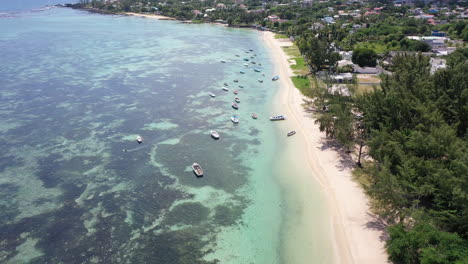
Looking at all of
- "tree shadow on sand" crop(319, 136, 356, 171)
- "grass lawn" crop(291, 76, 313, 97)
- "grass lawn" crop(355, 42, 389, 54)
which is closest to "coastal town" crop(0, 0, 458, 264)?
"tree shadow on sand" crop(319, 136, 356, 171)

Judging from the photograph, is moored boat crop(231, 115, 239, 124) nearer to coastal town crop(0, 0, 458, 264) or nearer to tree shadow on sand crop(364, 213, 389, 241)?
coastal town crop(0, 0, 458, 264)

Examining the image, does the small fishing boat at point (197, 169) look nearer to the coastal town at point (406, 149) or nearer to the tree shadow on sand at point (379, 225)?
the coastal town at point (406, 149)

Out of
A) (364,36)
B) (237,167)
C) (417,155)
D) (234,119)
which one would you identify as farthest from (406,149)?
(364,36)

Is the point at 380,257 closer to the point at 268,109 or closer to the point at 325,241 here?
the point at 325,241

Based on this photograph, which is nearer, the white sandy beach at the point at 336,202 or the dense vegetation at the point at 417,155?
the dense vegetation at the point at 417,155

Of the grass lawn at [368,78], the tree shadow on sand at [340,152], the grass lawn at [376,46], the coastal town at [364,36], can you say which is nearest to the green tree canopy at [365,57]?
the coastal town at [364,36]

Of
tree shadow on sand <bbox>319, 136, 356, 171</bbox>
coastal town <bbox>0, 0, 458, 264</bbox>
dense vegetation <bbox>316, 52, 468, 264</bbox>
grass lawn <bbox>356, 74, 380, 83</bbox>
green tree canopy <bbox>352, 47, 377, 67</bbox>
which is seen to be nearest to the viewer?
dense vegetation <bbox>316, 52, 468, 264</bbox>
